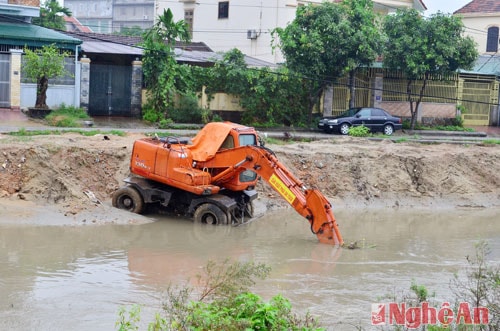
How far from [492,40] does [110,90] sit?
28406mm

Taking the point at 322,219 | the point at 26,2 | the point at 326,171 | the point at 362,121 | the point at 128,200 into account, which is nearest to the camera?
the point at 322,219

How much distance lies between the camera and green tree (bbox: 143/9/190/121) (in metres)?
31.7

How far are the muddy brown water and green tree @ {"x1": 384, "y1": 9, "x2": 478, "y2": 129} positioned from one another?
15.2 m

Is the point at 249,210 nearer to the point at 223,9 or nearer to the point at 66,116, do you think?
the point at 66,116

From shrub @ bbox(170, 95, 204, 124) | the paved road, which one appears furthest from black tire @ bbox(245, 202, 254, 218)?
shrub @ bbox(170, 95, 204, 124)

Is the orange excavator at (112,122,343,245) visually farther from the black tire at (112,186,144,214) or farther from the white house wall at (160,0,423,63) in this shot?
the white house wall at (160,0,423,63)

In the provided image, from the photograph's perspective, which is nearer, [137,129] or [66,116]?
[66,116]

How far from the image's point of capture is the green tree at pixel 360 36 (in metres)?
33.0

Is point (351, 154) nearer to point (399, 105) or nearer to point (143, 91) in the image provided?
point (143, 91)

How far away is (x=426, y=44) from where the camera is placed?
115ft

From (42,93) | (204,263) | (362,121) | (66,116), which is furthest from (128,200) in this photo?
(362,121)

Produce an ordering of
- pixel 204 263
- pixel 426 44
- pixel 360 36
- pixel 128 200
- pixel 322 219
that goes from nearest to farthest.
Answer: pixel 204 263
pixel 322 219
pixel 128 200
pixel 360 36
pixel 426 44

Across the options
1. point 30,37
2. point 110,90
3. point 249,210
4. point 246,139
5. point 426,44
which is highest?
point 426,44

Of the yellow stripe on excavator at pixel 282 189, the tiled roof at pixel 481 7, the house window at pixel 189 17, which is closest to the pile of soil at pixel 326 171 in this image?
the yellow stripe on excavator at pixel 282 189
